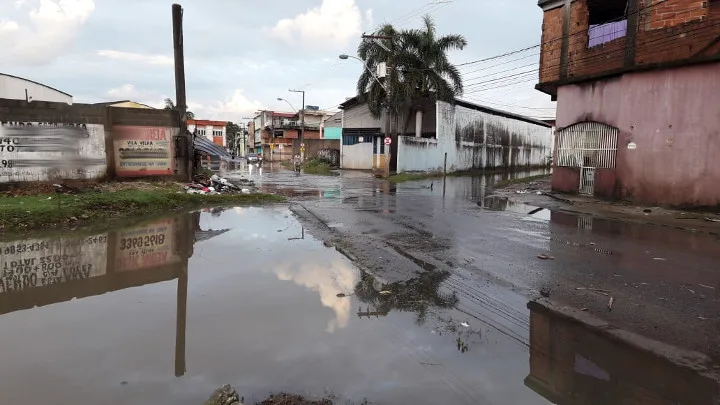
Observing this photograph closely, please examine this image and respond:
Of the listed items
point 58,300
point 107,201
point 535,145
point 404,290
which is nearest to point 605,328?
point 404,290

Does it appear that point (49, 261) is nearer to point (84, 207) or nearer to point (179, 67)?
point (84, 207)

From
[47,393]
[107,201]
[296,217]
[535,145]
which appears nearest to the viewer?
[47,393]

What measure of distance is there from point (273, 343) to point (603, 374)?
3.00m

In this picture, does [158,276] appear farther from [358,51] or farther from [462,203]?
[358,51]

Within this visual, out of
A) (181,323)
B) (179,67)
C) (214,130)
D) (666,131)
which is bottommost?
(181,323)

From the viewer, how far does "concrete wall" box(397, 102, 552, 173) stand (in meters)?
36.2

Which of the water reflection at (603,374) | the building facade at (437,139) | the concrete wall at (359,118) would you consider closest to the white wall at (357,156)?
the building facade at (437,139)

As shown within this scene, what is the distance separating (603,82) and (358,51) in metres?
21.3

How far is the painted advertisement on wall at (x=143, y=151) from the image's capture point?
17.0m

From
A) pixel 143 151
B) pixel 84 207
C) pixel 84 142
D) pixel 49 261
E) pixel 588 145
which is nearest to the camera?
pixel 49 261

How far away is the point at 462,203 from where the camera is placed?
1736 cm

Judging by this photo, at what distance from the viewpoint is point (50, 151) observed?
49.5 ft

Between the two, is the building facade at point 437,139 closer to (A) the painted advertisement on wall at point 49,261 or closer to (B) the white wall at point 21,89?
(B) the white wall at point 21,89

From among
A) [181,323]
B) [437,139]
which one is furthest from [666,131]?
[437,139]
